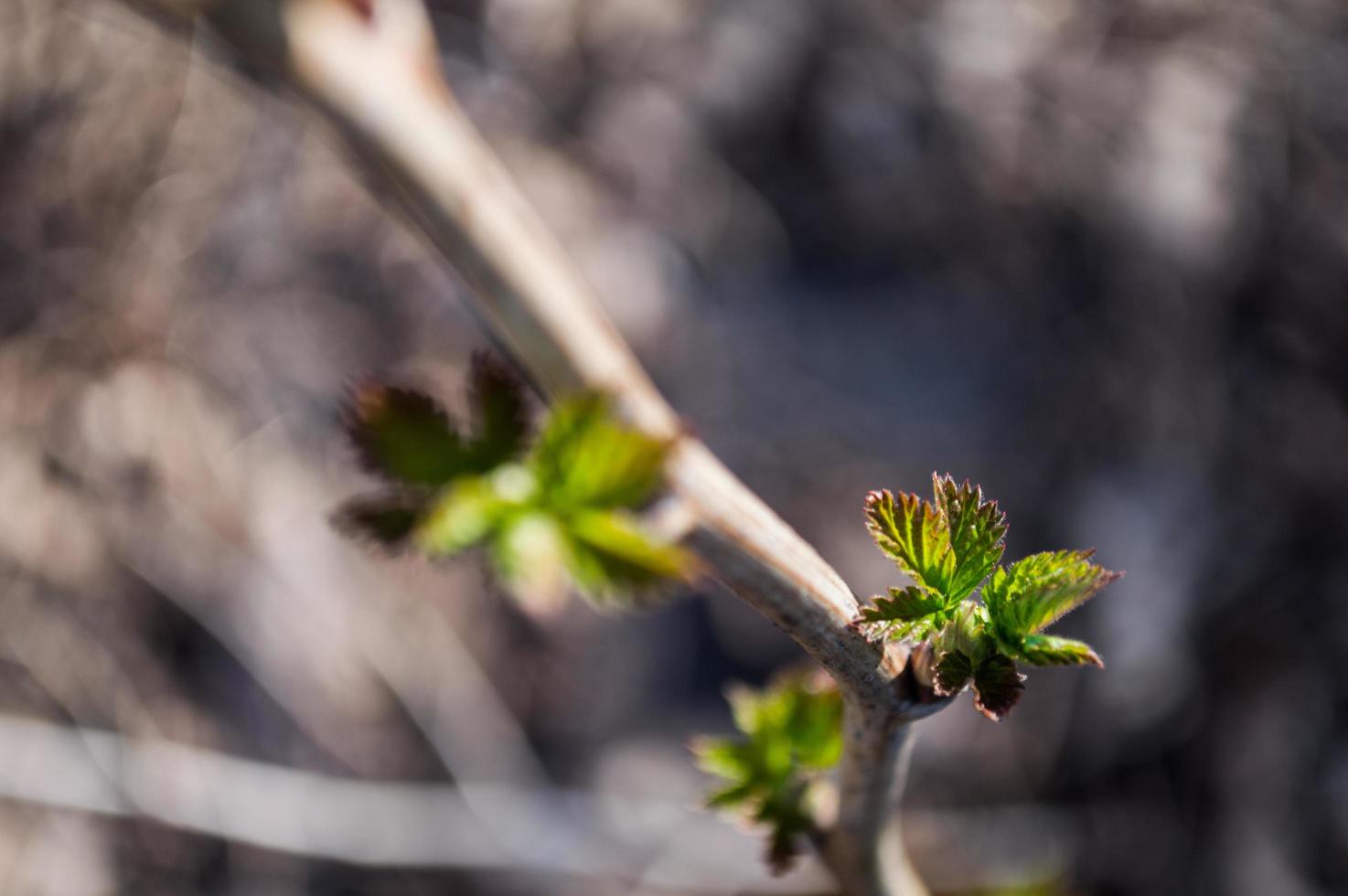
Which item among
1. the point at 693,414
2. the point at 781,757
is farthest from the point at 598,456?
the point at 693,414

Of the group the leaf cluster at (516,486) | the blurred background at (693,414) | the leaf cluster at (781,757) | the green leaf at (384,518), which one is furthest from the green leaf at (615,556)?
the blurred background at (693,414)

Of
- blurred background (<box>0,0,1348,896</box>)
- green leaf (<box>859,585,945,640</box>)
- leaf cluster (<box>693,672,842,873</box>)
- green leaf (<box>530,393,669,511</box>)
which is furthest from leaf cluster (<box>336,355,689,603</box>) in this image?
blurred background (<box>0,0,1348,896</box>)

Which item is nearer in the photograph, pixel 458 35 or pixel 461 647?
pixel 461 647

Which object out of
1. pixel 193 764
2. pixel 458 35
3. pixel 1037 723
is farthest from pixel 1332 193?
pixel 193 764

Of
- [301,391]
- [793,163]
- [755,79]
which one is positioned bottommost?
[301,391]

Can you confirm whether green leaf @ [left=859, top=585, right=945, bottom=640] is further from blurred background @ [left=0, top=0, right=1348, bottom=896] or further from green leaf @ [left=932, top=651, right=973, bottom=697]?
blurred background @ [left=0, top=0, right=1348, bottom=896]

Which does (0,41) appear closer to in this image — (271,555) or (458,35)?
(458,35)

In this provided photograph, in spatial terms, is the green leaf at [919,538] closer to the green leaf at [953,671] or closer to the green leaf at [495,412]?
the green leaf at [953,671]
